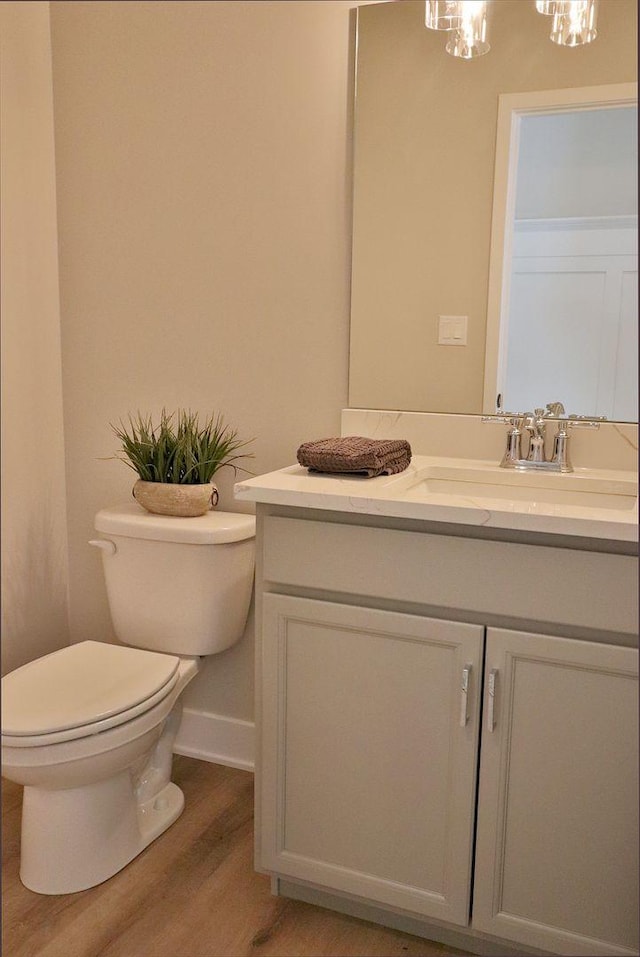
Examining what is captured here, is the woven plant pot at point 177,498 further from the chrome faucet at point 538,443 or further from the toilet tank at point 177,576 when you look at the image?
the chrome faucet at point 538,443

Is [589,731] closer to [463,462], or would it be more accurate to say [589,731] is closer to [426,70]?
[463,462]

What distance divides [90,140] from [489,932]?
2025 mm

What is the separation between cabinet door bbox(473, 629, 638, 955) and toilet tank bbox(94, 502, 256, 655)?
76 cm

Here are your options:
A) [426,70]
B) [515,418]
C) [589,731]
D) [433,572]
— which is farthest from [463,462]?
[426,70]

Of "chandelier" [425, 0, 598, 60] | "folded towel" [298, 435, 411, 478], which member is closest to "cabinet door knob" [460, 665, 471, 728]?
"folded towel" [298, 435, 411, 478]

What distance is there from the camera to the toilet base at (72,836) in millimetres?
1717

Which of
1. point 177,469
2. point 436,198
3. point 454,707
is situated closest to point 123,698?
point 177,469

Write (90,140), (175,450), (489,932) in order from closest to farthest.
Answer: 1. (489,932)
2. (175,450)
3. (90,140)

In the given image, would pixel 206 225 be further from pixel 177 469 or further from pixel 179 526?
pixel 179 526

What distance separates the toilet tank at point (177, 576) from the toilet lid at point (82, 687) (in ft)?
0.39

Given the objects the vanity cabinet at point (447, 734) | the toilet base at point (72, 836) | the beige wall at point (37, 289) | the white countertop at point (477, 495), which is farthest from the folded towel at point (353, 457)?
the toilet base at point (72, 836)

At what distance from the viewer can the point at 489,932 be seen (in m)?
1.50

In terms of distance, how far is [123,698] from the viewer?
1.69m

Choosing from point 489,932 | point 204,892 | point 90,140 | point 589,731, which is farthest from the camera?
point 90,140
